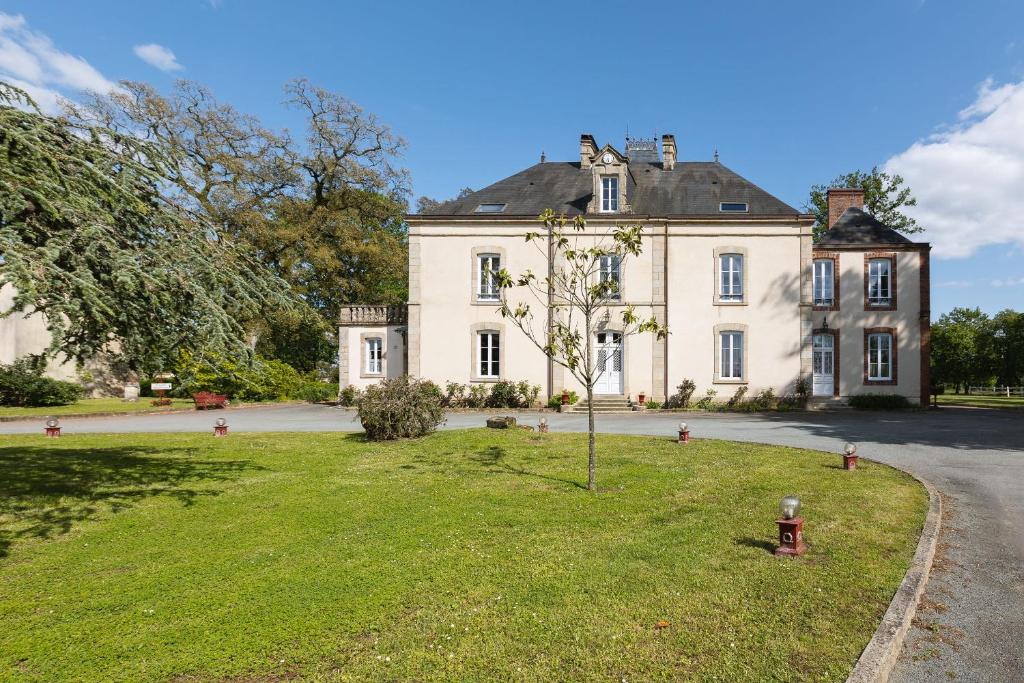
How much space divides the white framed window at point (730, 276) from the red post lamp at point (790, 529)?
1824 centimetres

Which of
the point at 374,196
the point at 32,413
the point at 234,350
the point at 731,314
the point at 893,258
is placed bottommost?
the point at 32,413

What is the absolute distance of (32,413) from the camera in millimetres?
20375

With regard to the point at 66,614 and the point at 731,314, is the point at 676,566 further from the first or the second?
the point at 731,314

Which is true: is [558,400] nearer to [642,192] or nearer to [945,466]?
[642,192]

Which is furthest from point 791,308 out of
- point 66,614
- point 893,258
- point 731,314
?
point 66,614

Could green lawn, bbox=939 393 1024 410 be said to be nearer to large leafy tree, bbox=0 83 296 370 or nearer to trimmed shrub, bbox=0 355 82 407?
large leafy tree, bbox=0 83 296 370

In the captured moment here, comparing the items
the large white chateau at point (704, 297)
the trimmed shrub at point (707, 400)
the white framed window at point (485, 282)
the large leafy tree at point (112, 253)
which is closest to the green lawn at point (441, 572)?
the large leafy tree at point (112, 253)

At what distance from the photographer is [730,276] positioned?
72.9ft

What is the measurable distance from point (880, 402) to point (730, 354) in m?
6.01

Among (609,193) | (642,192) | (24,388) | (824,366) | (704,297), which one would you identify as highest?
(642,192)

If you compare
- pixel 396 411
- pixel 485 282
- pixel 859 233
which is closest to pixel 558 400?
pixel 485 282

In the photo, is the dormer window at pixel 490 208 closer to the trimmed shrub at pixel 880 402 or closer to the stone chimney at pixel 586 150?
the stone chimney at pixel 586 150

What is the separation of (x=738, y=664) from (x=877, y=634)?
110 centimetres

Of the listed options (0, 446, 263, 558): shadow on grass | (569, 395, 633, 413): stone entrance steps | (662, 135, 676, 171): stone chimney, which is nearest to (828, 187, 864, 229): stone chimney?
(662, 135, 676, 171): stone chimney
